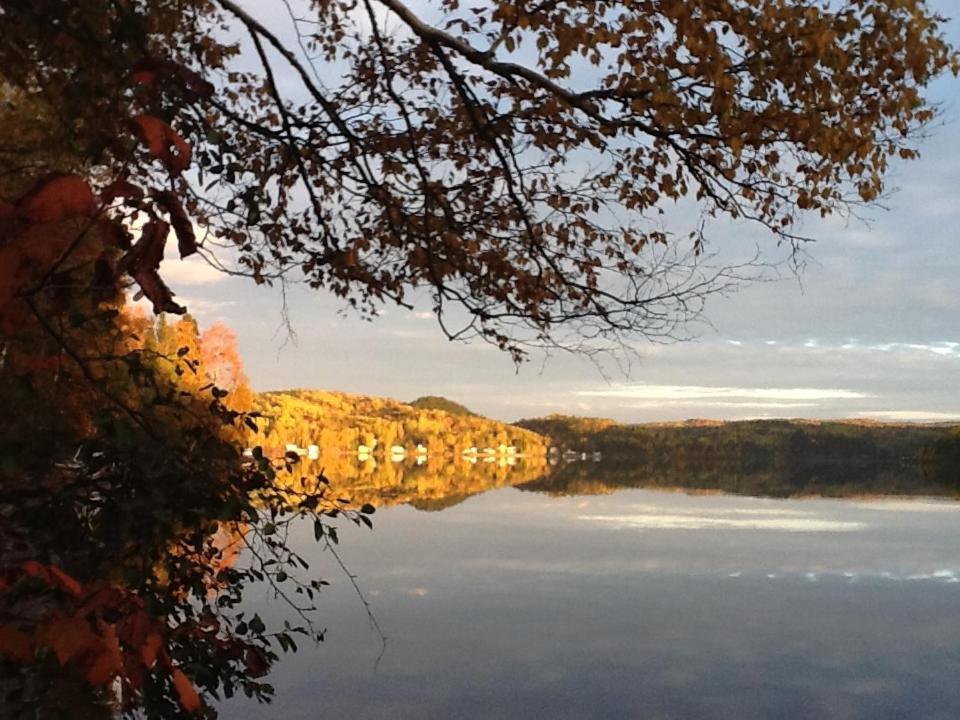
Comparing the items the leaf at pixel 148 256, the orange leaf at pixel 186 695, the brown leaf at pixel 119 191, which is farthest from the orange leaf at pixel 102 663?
the brown leaf at pixel 119 191

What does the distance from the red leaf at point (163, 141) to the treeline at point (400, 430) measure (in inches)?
4654

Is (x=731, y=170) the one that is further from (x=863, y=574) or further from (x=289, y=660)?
(x=863, y=574)

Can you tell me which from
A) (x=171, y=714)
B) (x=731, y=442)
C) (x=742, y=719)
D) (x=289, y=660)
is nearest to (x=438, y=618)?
(x=289, y=660)

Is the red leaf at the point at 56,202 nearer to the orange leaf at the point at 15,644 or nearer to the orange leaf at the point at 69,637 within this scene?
the orange leaf at the point at 69,637

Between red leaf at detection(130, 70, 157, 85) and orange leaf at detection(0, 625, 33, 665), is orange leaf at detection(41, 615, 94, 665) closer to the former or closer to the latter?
orange leaf at detection(0, 625, 33, 665)

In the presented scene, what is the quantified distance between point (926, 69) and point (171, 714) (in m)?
6.19

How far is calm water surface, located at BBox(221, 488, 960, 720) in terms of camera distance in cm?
1074

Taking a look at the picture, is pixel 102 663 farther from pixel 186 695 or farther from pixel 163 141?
pixel 163 141

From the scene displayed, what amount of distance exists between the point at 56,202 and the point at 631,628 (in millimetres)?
14112

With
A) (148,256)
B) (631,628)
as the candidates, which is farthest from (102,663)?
(631,628)

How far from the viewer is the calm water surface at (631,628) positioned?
10.7 m

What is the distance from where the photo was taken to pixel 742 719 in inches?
402

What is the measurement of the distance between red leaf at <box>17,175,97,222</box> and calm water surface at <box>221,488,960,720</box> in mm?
9144

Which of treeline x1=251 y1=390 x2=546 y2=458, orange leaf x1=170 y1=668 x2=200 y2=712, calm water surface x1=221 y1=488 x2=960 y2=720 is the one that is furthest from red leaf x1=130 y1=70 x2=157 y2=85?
treeline x1=251 y1=390 x2=546 y2=458
